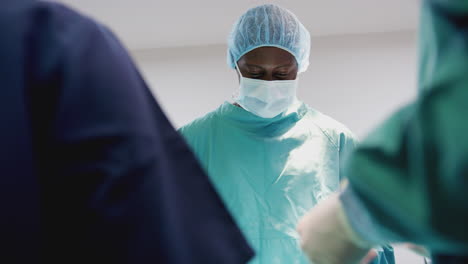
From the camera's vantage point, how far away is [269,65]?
59.7 inches

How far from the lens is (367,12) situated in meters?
2.62

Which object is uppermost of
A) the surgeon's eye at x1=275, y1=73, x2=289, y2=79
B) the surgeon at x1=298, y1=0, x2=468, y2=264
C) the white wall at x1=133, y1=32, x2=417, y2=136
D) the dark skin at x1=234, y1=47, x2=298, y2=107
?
the surgeon at x1=298, y1=0, x2=468, y2=264

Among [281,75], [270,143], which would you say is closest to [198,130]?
[270,143]

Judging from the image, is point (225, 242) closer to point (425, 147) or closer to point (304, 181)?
point (425, 147)

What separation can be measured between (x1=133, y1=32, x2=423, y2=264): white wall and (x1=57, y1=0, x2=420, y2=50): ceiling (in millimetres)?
99

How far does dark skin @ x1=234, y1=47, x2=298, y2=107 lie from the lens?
59.6 inches

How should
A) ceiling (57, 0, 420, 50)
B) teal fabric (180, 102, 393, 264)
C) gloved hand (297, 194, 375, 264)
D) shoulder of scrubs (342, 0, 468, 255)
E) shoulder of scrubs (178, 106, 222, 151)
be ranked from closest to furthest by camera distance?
shoulder of scrubs (342, 0, 468, 255) → gloved hand (297, 194, 375, 264) → teal fabric (180, 102, 393, 264) → shoulder of scrubs (178, 106, 222, 151) → ceiling (57, 0, 420, 50)

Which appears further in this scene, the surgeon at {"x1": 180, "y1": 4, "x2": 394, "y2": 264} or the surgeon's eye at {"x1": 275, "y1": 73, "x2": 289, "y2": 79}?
the surgeon's eye at {"x1": 275, "y1": 73, "x2": 289, "y2": 79}

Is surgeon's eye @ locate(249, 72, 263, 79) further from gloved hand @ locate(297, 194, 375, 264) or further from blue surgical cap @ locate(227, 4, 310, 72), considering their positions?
gloved hand @ locate(297, 194, 375, 264)

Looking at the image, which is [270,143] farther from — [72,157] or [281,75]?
[72,157]

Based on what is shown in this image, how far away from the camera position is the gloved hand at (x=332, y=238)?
62 cm

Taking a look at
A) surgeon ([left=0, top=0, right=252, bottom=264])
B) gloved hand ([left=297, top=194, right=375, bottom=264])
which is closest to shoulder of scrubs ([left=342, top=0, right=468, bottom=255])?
gloved hand ([left=297, top=194, right=375, bottom=264])

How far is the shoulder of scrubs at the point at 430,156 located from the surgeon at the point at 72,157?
25cm

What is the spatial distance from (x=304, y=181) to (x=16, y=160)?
3.27 feet
